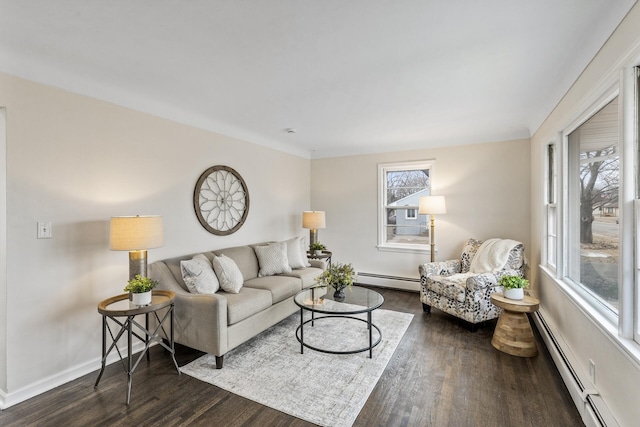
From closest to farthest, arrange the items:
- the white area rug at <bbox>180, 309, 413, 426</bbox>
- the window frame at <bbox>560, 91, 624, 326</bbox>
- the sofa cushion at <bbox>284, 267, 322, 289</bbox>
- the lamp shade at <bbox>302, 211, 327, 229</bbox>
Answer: the window frame at <bbox>560, 91, 624, 326</bbox>
the white area rug at <bbox>180, 309, 413, 426</bbox>
the sofa cushion at <bbox>284, 267, 322, 289</bbox>
the lamp shade at <bbox>302, 211, 327, 229</bbox>

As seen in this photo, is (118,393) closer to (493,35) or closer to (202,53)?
(202,53)

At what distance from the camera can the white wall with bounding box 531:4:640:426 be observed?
5.01 feet

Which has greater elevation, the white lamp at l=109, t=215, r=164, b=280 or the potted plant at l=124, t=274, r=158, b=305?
the white lamp at l=109, t=215, r=164, b=280

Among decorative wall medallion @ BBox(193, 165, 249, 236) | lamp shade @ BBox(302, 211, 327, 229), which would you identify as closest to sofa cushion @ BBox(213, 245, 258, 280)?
decorative wall medallion @ BBox(193, 165, 249, 236)

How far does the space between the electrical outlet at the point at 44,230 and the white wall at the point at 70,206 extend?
3 centimetres

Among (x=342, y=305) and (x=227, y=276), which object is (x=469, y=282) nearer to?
(x=342, y=305)

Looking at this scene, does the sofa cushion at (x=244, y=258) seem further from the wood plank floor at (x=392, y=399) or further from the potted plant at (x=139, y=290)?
the potted plant at (x=139, y=290)

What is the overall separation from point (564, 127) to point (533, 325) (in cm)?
225

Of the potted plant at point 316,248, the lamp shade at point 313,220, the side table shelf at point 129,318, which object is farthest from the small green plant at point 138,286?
the potted plant at point 316,248

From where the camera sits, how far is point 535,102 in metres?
3.10

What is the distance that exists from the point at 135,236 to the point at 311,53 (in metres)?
1.94

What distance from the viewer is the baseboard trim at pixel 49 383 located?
2.13 metres

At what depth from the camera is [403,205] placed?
5.16m

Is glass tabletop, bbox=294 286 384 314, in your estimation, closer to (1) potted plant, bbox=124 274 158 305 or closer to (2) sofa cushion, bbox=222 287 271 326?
(2) sofa cushion, bbox=222 287 271 326
